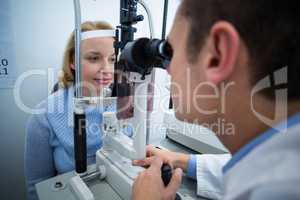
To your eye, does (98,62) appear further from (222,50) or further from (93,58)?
(222,50)

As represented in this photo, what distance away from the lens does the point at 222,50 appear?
0.32 metres

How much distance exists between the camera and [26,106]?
4.23 ft

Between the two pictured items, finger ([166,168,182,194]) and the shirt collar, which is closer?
the shirt collar

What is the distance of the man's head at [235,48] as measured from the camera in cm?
30

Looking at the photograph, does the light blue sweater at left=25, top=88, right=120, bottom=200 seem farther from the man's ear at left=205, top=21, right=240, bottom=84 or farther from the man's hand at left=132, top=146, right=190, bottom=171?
the man's ear at left=205, top=21, right=240, bottom=84

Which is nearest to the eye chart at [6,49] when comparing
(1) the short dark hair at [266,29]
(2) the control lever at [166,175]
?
(2) the control lever at [166,175]

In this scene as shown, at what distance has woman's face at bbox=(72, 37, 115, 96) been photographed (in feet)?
3.19

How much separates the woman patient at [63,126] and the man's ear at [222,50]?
2.38 ft

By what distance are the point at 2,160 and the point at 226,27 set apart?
1537 mm

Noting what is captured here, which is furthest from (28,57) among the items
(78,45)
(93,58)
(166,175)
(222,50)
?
(222,50)

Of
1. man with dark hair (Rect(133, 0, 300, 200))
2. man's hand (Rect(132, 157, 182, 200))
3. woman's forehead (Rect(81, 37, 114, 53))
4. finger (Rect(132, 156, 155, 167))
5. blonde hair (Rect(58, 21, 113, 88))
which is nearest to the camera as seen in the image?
man with dark hair (Rect(133, 0, 300, 200))

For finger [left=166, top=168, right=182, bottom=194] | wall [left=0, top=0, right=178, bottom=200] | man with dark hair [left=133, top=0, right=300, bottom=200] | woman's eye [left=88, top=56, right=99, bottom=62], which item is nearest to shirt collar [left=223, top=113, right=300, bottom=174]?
man with dark hair [left=133, top=0, right=300, bottom=200]

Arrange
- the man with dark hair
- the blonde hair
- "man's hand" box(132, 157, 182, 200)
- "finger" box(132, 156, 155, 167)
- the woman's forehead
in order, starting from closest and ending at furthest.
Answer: the man with dark hair → "man's hand" box(132, 157, 182, 200) → "finger" box(132, 156, 155, 167) → the woman's forehead → the blonde hair

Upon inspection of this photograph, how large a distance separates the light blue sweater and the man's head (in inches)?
27.0
